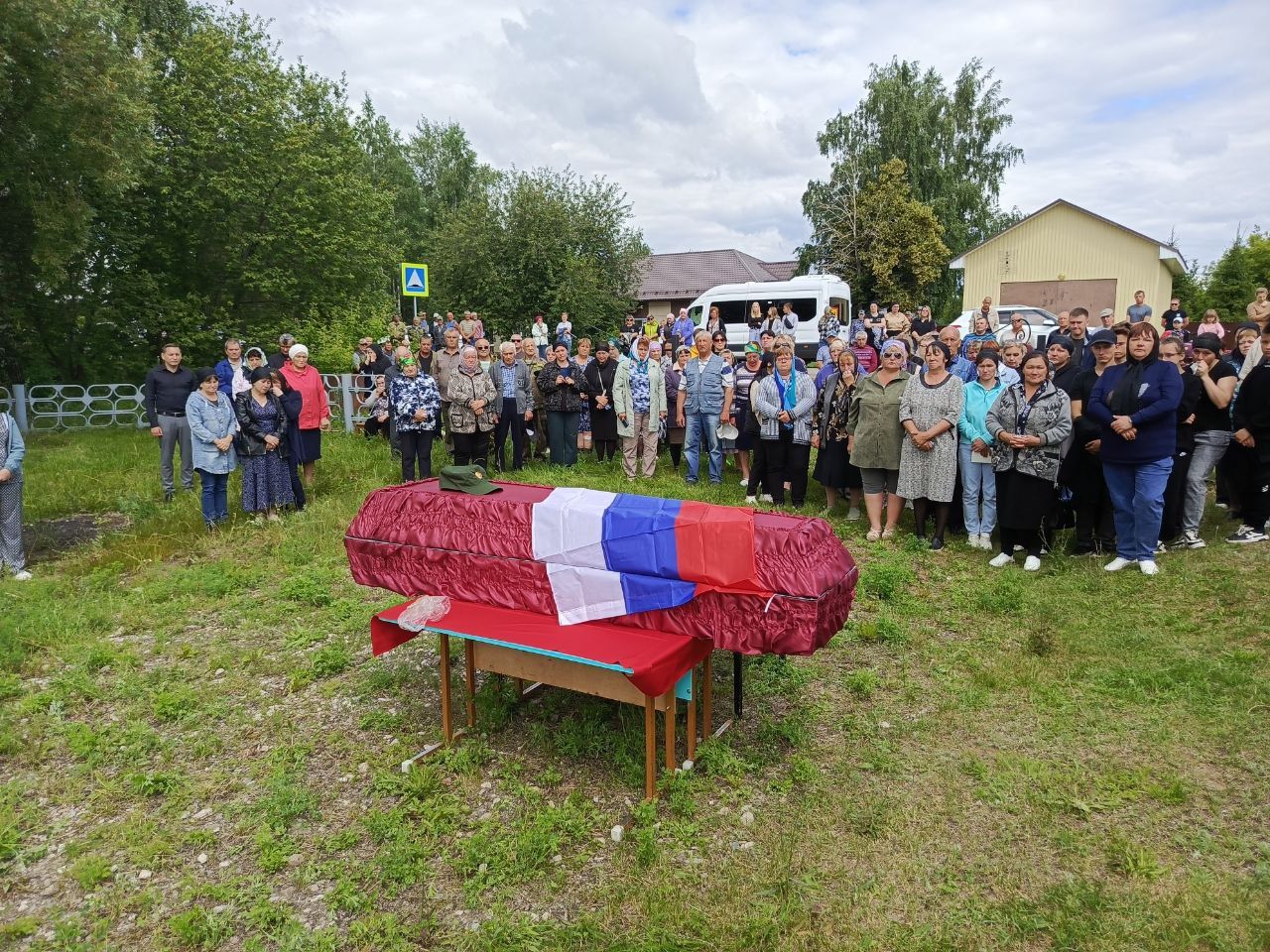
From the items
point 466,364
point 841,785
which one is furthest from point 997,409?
point 466,364

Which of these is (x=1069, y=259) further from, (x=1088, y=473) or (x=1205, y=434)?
(x=1088, y=473)

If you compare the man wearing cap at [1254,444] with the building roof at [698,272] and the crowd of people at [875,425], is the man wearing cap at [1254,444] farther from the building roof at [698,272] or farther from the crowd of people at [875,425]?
the building roof at [698,272]

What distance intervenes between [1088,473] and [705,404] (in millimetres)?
4216

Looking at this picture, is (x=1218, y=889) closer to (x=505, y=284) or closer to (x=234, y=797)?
(x=234, y=797)

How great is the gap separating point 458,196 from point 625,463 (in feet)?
153

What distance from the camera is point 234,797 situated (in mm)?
4074

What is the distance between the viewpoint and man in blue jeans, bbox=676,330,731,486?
9.80 metres

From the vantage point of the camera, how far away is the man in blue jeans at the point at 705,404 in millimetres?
9805

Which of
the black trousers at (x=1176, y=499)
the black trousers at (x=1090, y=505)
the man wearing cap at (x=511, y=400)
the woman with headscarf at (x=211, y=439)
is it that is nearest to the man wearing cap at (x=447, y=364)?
the man wearing cap at (x=511, y=400)

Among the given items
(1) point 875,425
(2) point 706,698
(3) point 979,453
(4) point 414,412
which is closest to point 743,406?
(1) point 875,425

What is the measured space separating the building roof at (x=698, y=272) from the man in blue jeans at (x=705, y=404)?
30009 millimetres

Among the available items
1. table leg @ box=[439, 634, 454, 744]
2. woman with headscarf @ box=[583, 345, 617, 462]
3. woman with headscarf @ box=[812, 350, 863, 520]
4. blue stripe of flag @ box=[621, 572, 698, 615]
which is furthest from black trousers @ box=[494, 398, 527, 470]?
blue stripe of flag @ box=[621, 572, 698, 615]

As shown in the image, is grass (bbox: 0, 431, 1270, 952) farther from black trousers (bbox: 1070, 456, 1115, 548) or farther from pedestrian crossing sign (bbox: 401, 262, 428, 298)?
pedestrian crossing sign (bbox: 401, 262, 428, 298)

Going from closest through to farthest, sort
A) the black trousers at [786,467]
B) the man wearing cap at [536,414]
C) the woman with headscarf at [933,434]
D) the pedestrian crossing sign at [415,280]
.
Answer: the woman with headscarf at [933,434] < the black trousers at [786,467] < the man wearing cap at [536,414] < the pedestrian crossing sign at [415,280]
